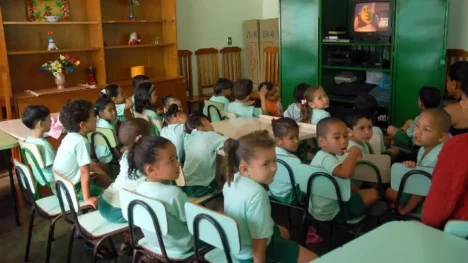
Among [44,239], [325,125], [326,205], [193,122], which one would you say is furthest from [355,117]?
[44,239]

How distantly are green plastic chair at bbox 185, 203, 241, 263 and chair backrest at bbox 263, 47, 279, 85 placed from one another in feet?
17.1

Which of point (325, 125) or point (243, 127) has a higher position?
point (325, 125)

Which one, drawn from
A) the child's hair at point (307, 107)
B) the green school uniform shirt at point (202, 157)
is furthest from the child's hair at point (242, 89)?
the green school uniform shirt at point (202, 157)

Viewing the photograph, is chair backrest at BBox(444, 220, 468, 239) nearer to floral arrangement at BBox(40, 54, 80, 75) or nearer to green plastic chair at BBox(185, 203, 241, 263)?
green plastic chair at BBox(185, 203, 241, 263)

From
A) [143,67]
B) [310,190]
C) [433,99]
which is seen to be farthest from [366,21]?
[310,190]

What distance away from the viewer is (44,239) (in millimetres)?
3342

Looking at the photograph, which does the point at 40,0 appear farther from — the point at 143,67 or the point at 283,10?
the point at 283,10

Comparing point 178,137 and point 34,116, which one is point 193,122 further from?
point 34,116

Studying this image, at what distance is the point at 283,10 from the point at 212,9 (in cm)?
126

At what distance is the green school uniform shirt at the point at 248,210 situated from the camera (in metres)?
1.83

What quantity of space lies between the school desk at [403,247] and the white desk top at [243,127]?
5.71ft

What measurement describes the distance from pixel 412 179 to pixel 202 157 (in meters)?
1.26

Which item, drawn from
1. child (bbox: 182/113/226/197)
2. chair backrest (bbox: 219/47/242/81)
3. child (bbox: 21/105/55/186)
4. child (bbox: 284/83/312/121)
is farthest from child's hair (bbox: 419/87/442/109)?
chair backrest (bbox: 219/47/242/81)

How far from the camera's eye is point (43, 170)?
120 inches
